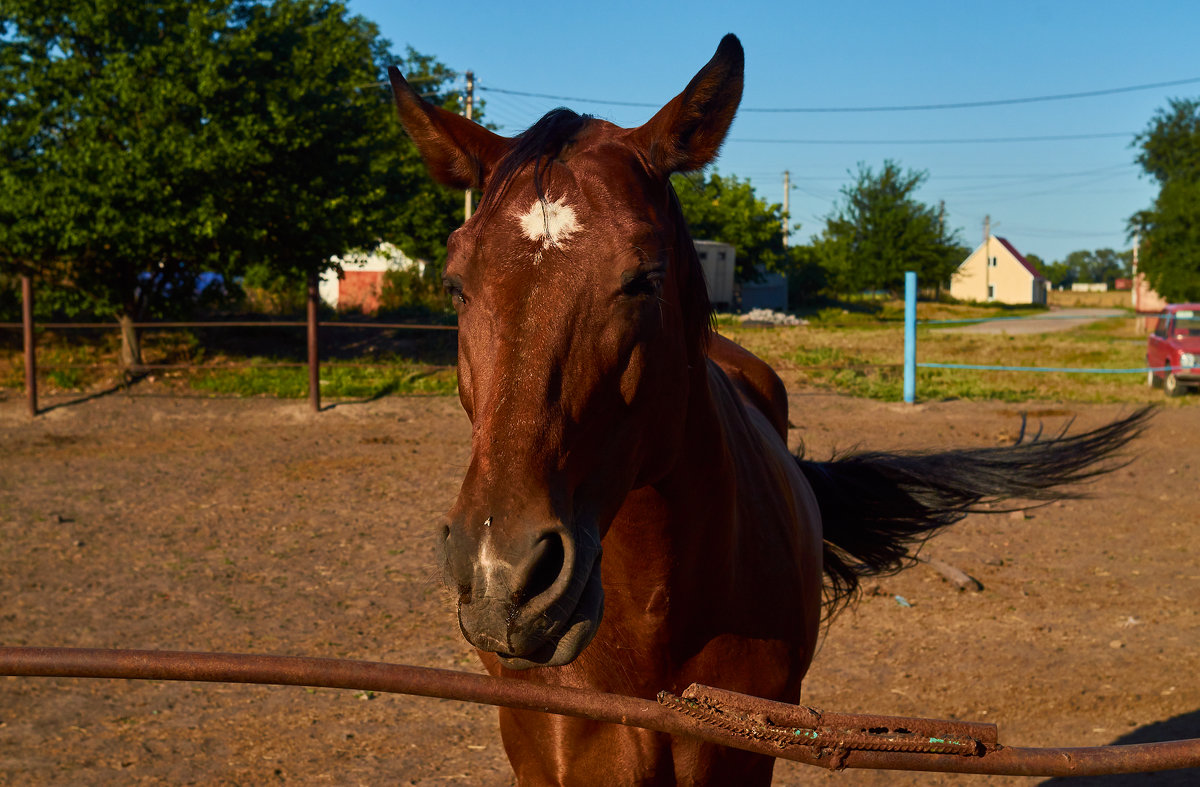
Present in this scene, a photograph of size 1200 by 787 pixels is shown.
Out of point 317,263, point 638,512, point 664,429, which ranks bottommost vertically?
point 638,512

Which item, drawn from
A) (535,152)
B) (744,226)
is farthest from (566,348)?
(744,226)

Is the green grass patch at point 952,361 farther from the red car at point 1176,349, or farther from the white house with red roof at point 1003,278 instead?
the white house with red roof at point 1003,278

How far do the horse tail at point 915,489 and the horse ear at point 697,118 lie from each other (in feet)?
6.80

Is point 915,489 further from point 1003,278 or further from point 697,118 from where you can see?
point 1003,278

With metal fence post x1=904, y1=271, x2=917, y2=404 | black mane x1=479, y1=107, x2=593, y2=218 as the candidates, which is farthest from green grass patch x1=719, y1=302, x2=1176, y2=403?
black mane x1=479, y1=107, x2=593, y2=218

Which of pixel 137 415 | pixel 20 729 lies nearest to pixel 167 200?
pixel 137 415

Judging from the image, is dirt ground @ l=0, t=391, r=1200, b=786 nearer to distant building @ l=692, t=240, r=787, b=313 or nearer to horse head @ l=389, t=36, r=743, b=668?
horse head @ l=389, t=36, r=743, b=668

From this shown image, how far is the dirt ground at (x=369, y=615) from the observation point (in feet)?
12.3

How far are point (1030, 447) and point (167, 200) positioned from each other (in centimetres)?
1217

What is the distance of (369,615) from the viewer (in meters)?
5.22

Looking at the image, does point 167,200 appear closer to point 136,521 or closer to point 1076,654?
point 136,521

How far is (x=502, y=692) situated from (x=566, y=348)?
0.53 m

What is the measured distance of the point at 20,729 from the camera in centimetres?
384

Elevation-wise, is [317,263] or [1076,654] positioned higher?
[317,263]
